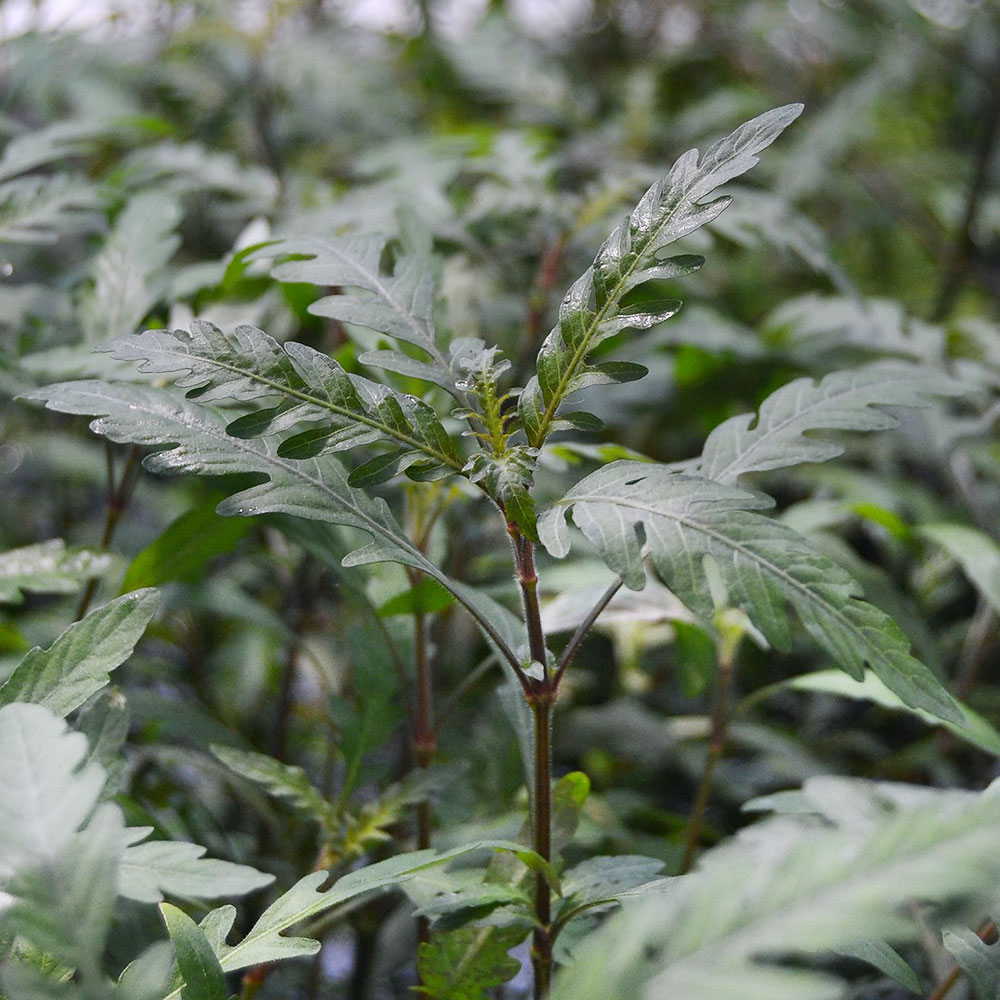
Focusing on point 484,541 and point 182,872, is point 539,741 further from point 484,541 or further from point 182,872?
point 484,541

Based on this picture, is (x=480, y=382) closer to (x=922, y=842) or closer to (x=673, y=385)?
(x=922, y=842)

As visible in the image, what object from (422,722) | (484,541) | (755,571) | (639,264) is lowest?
(484,541)

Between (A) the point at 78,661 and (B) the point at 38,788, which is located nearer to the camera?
(B) the point at 38,788

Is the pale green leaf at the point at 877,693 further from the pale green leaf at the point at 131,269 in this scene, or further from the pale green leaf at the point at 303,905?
the pale green leaf at the point at 131,269

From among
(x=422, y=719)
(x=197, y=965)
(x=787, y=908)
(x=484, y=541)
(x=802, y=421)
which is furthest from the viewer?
(x=484, y=541)

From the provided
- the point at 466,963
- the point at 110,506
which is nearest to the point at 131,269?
the point at 110,506

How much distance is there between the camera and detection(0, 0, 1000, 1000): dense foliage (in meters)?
0.43

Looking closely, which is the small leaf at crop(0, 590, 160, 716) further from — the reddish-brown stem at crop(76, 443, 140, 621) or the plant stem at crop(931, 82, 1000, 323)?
the plant stem at crop(931, 82, 1000, 323)

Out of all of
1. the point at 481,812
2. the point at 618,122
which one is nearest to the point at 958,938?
the point at 481,812

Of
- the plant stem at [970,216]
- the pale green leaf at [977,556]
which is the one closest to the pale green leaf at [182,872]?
the pale green leaf at [977,556]

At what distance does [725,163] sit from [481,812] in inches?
19.9

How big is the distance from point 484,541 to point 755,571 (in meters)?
0.65

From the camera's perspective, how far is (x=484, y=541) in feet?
3.52

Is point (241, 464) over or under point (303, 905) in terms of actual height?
over
